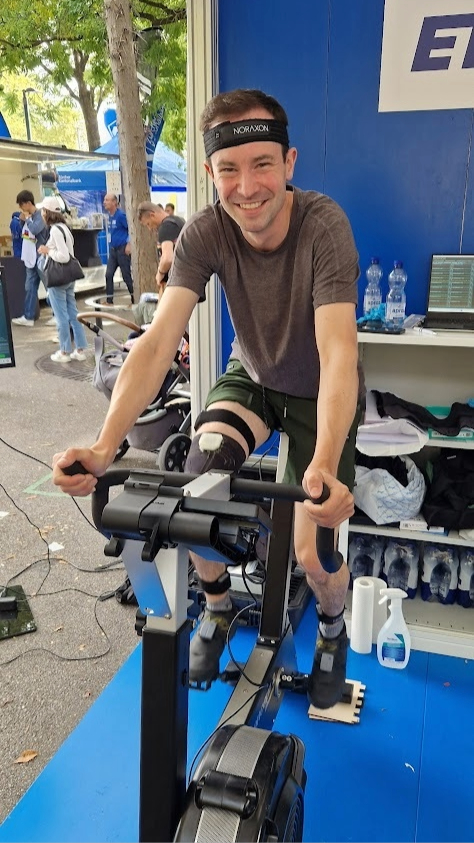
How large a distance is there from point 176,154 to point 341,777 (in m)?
11.2

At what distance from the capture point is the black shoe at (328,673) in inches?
85.4

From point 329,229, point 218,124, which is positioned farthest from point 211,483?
point 218,124

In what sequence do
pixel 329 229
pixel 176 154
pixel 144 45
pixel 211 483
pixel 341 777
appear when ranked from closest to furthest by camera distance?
pixel 211 483, pixel 329 229, pixel 341 777, pixel 144 45, pixel 176 154

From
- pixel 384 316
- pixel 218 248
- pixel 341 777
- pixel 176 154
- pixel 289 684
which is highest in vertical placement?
pixel 176 154

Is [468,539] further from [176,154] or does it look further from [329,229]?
[176,154]

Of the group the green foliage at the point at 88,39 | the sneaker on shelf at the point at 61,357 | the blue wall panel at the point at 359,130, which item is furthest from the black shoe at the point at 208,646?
the green foliage at the point at 88,39

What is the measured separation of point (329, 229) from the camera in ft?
6.19

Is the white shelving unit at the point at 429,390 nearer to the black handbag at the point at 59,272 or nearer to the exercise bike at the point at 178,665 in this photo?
the exercise bike at the point at 178,665

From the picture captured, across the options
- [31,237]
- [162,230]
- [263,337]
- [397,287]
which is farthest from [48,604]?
[31,237]

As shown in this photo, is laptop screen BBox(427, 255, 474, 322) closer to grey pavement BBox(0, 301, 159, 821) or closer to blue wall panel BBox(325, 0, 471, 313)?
blue wall panel BBox(325, 0, 471, 313)

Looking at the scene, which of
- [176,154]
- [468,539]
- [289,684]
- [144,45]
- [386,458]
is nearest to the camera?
[289,684]

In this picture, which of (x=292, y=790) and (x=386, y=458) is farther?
(x=386, y=458)

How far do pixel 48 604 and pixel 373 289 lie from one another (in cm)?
211

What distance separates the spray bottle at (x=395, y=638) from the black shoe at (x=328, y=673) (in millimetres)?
383
